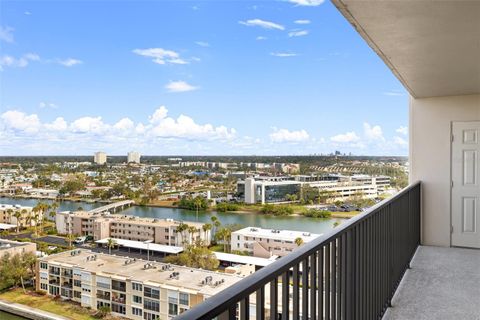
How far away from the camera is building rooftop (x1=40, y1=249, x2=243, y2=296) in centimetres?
241

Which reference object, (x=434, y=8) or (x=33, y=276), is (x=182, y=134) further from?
(x=434, y=8)

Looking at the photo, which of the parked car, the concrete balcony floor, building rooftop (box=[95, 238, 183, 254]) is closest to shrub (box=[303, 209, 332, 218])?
the concrete balcony floor

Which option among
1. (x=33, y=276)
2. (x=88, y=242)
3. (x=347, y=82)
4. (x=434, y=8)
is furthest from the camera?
(x=347, y=82)

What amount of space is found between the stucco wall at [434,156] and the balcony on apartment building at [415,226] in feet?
0.05

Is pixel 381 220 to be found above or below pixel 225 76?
below

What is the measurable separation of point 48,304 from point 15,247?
18.6 inches

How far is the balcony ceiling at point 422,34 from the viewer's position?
2.15 m

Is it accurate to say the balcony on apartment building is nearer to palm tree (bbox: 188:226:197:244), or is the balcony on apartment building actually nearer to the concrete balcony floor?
the concrete balcony floor

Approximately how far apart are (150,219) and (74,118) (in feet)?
4.65

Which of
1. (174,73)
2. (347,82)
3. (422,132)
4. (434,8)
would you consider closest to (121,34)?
(174,73)

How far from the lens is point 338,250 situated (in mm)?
1901

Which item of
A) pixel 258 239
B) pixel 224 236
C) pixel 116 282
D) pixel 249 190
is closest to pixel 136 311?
pixel 116 282

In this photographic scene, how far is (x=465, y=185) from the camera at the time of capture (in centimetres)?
551

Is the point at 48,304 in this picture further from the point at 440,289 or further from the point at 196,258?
the point at 440,289
